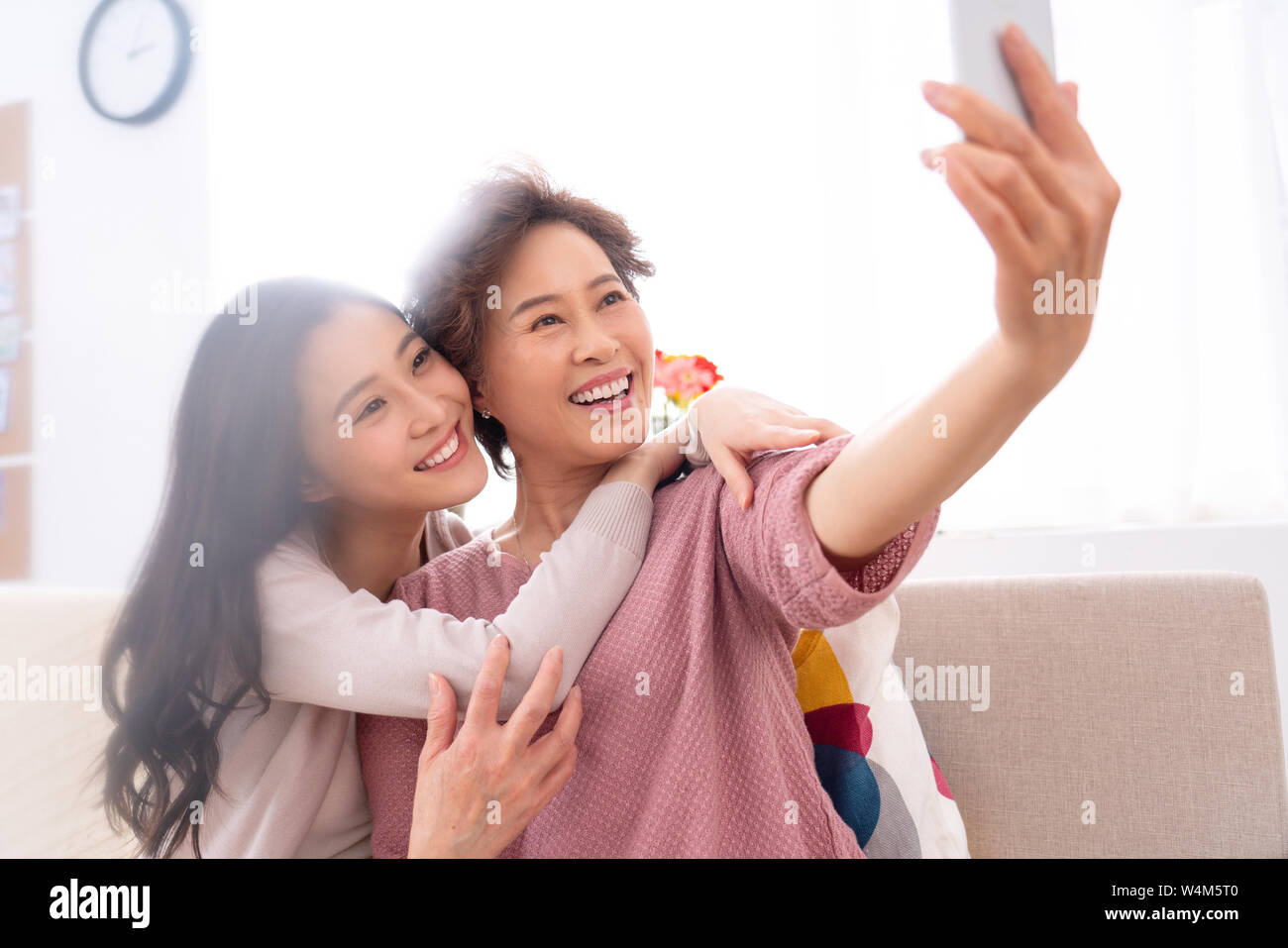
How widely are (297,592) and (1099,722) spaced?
3.42 feet

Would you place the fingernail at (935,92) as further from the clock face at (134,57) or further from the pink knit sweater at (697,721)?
the clock face at (134,57)

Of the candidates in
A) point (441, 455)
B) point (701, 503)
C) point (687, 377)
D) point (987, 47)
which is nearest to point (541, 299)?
point (441, 455)

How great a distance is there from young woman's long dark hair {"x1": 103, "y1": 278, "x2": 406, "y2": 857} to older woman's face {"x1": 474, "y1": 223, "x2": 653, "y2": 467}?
0.18 m

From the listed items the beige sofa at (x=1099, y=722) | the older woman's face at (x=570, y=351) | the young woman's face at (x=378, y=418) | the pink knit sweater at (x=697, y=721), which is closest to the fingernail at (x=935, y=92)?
the pink knit sweater at (x=697, y=721)

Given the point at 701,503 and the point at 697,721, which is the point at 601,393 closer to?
the point at 701,503

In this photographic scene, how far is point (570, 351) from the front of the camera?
110cm

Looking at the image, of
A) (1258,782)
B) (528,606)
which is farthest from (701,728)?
(1258,782)

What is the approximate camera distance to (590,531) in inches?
40.3

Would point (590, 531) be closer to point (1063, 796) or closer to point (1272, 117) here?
point (1063, 796)

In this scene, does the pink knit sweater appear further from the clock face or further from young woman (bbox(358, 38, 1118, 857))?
the clock face

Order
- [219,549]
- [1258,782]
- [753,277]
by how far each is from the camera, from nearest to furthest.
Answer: [219,549] < [1258,782] < [753,277]

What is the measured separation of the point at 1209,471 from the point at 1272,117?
2.50 ft

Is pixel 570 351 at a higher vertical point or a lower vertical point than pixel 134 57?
lower
